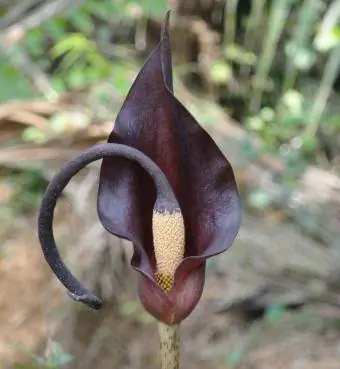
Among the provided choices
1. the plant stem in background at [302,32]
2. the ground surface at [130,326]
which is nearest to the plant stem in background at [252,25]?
the plant stem in background at [302,32]

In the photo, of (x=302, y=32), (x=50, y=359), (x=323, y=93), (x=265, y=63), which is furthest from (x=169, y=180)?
(x=265, y=63)

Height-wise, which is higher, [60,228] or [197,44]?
[60,228]

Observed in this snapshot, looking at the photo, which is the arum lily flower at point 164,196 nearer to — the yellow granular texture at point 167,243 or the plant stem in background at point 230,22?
the yellow granular texture at point 167,243

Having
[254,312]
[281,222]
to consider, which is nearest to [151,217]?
→ [254,312]

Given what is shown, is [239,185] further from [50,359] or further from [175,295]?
[175,295]

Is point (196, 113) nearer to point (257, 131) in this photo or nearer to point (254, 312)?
point (257, 131)

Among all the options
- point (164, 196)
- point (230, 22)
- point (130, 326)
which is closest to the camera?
point (164, 196)
